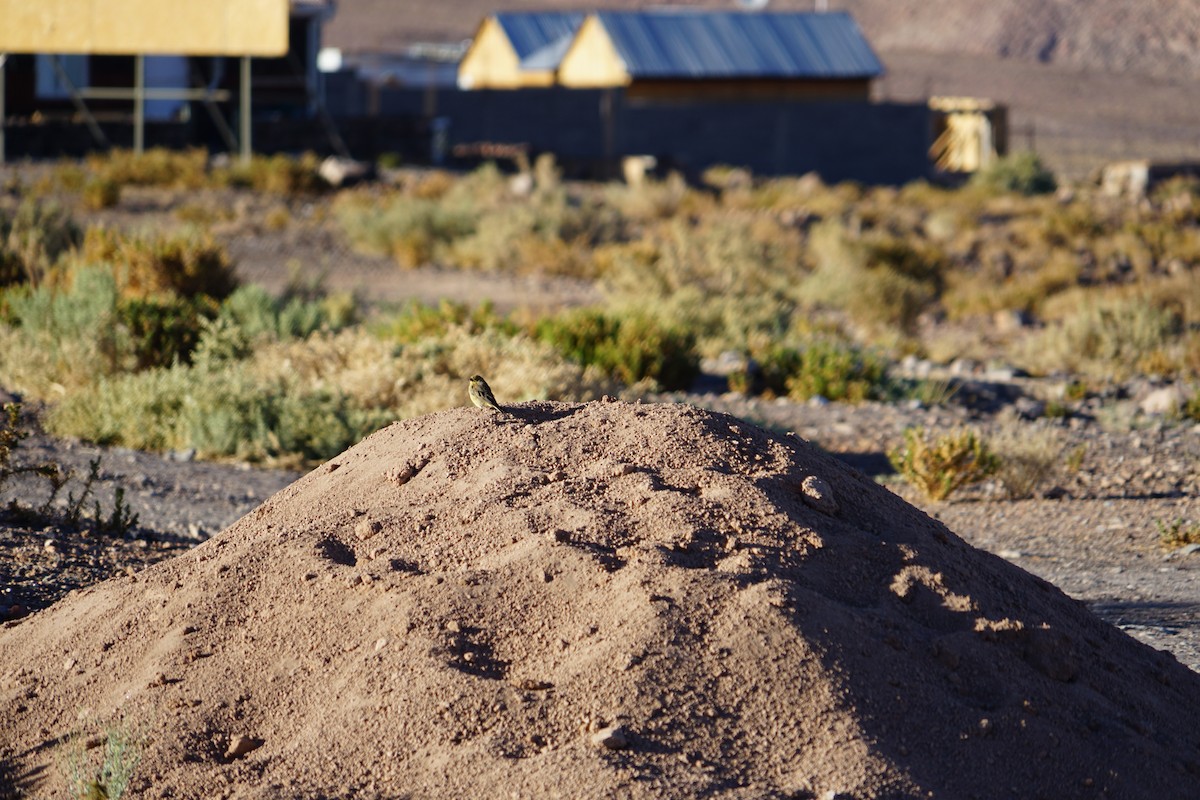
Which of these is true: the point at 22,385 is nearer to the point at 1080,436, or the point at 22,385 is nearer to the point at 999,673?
the point at 1080,436

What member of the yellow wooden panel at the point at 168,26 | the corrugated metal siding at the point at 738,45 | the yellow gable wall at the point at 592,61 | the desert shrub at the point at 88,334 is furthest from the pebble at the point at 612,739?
the yellow gable wall at the point at 592,61

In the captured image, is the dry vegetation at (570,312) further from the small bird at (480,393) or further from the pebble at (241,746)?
the pebble at (241,746)

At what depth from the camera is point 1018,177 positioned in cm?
3606

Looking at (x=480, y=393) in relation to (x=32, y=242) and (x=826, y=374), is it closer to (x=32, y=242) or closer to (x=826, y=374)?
(x=826, y=374)

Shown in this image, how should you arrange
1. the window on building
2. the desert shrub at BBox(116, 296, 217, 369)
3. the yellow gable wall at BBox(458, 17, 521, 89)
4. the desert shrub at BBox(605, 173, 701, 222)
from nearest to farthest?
the desert shrub at BBox(116, 296, 217, 369)
the desert shrub at BBox(605, 173, 701, 222)
the window on building
the yellow gable wall at BBox(458, 17, 521, 89)

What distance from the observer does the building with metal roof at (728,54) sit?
127 ft

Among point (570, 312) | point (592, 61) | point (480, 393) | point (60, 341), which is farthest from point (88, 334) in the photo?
point (592, 61)

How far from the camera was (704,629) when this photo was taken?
387 centimetres

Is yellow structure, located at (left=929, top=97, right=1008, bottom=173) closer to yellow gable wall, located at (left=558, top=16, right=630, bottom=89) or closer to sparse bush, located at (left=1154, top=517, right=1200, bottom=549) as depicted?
yellow gable wall, located at (left=558, top=16, right=630, bottom=89)

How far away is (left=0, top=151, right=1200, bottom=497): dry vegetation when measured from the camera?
9.49 metres

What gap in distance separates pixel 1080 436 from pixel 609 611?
23.4 ft

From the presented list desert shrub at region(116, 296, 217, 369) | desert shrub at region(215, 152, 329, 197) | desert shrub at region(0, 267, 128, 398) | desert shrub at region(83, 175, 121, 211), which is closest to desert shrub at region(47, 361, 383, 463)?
desert shrub at region(0, 267, 128, 398)

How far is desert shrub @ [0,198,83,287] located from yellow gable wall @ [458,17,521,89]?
31893 millimetres

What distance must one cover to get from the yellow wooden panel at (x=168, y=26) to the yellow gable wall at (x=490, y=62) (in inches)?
822
